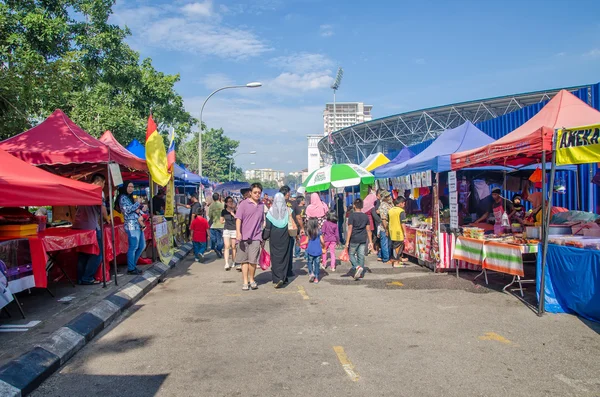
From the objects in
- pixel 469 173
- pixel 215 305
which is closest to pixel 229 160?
pixel 469 173

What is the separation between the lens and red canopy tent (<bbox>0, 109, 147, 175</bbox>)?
331 inches

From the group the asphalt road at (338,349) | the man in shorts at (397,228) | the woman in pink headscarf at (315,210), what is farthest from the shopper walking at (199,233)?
the man in shorts at (397,228)

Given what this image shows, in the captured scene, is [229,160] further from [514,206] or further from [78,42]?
[514,206]

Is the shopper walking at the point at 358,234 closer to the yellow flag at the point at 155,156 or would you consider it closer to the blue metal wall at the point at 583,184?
the yellow flag at the point at 155,156

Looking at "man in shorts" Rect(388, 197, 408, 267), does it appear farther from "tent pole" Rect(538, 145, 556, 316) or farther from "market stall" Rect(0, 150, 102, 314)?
"market stall" Rect(0, 150, 102, 314)

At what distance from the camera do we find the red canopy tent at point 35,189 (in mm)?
5559

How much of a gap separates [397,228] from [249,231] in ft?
14.4

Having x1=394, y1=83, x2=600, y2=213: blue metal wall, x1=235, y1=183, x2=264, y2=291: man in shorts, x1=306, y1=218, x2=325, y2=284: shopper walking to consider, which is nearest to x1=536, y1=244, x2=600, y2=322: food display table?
x1=306, y1=218, x2=325, y2=284: shopper walking

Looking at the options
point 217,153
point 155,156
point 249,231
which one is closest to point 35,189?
point 249,231

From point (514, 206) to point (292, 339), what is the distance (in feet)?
22.9

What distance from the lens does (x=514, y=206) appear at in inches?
399

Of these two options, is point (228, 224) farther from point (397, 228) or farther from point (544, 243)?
point (544, 243)

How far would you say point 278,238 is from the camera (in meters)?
8.74

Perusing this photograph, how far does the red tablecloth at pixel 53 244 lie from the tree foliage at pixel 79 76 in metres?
3.19
